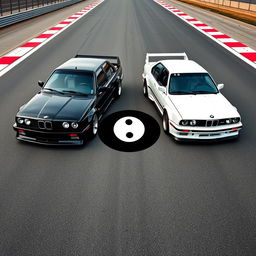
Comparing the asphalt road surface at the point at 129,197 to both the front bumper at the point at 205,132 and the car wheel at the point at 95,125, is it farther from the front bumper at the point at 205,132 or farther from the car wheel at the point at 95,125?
the car wheel at the point at 95,125

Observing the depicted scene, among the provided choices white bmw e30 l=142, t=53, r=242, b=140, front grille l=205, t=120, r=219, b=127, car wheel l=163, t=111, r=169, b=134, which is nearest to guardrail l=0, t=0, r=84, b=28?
white bmw e30 l=142, t=53, r=242, b=140

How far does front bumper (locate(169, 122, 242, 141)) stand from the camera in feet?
21.2

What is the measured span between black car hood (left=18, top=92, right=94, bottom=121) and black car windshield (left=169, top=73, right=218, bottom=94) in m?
2.25

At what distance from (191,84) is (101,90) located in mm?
2410

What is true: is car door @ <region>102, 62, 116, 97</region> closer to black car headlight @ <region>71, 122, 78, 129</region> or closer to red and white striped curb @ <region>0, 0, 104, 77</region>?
black car headlight @ <region>71, 122, 78, 129</region>

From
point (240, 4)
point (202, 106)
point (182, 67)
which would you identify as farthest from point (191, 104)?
point (240, 4)

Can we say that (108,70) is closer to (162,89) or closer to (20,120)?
(162,89)

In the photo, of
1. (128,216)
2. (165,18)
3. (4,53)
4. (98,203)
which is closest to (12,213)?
(98,203)

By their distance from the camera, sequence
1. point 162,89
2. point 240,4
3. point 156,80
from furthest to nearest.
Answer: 1. point 240,4
2. point 156,80
3. point 162,89

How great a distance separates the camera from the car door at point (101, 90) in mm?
7348

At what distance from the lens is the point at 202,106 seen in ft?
22.5

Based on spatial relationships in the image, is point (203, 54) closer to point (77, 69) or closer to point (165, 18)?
point (77, 69)

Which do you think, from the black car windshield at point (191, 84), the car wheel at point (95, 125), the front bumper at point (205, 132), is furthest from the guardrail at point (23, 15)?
the front bumper at point (205, 132)

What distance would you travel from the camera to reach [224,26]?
2188 centimetres
